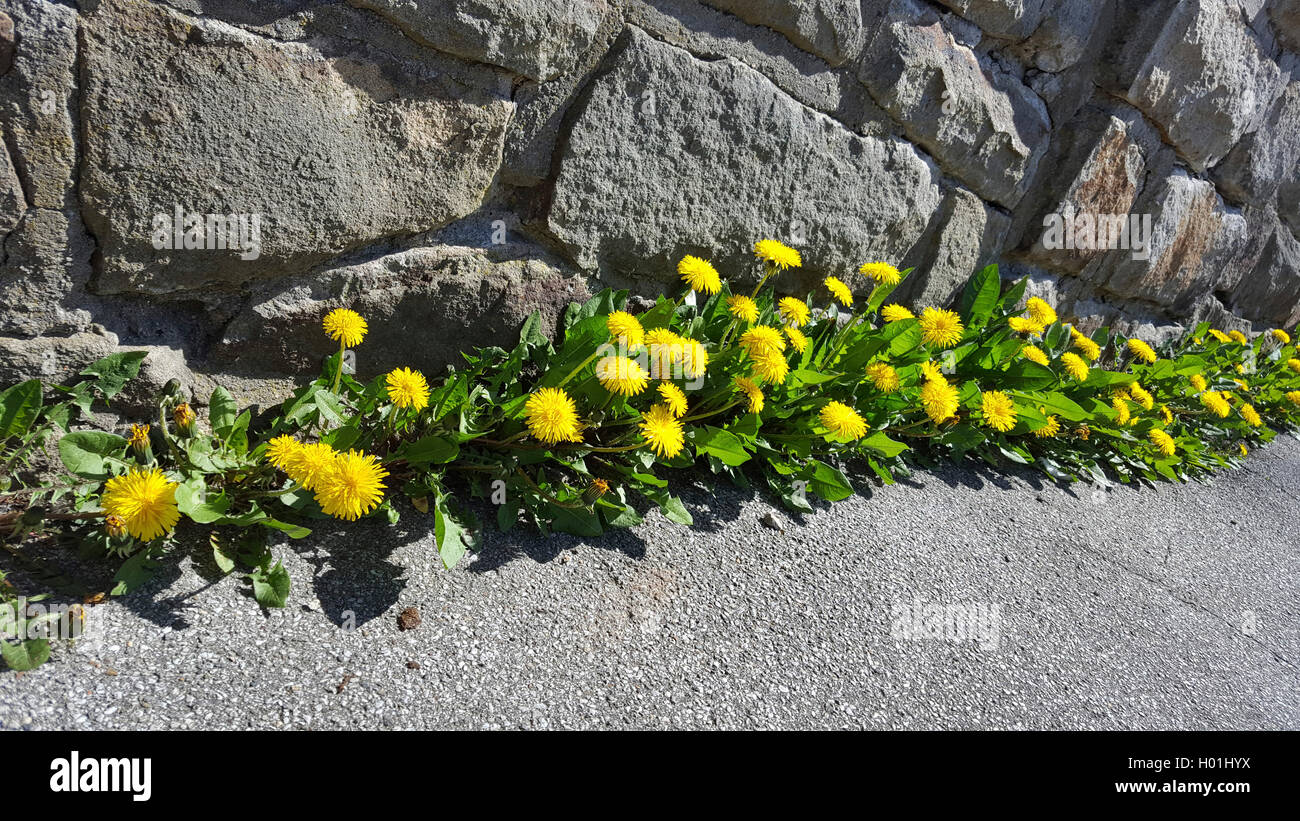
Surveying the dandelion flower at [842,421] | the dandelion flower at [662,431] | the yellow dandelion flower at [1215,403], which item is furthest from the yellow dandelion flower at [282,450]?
the yellow dandelion flower at [1215,403]

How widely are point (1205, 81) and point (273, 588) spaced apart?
4767 mm

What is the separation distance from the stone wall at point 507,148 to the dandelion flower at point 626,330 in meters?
0.51

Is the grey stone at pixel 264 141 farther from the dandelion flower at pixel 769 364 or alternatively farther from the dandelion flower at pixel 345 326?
the dandelion flower at pixel 769 364

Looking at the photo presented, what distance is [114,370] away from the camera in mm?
1765

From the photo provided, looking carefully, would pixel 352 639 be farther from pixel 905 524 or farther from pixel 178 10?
pixel 905 524

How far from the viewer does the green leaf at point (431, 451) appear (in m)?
1.89

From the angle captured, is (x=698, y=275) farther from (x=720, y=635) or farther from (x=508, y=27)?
(x=720, y=635)

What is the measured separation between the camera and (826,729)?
1688 millimetres

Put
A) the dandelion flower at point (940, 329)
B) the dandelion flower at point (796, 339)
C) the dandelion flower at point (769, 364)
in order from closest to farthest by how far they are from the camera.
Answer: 1. the dandelion flower at point (769, 364)
2. the dandelion flower at point (796, 339)
3. the dandelion flower at point (940, 329)

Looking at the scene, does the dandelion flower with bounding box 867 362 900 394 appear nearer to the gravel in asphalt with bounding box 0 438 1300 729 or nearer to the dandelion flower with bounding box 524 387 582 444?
the gravel in asphalt with bounding box 0 438 1300 729

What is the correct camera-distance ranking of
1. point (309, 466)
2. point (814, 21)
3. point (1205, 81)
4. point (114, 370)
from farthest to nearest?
point (1205, 81)
point (814, 21)
point (114, 370)
point (309, 466)

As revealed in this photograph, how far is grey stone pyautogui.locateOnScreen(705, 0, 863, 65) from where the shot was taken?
96.2 inches

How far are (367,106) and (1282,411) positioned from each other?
5.81 metres

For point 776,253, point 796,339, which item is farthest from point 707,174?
point 796,339
